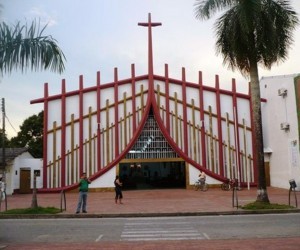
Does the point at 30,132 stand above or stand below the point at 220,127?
above

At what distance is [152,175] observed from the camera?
4997 centimetres

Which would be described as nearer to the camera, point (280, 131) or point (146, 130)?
point (280, 131)

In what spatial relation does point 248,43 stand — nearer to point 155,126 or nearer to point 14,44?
point 14,44

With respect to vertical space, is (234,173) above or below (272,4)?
below

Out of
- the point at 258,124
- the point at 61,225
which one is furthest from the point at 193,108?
the point at 61,225

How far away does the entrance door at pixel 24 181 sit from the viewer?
3581cm

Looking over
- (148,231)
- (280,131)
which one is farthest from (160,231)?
(280,131)

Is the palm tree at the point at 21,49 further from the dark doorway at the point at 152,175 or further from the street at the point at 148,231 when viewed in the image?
the dark doorway at the point at 152,175

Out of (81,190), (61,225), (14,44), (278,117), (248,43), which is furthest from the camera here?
(278,117)

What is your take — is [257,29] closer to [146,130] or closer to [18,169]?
[146,130]

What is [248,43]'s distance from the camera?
19453mm

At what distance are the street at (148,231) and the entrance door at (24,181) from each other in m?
21.8

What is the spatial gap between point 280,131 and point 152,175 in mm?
20503

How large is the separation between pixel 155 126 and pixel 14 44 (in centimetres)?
2695
